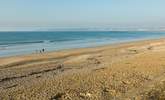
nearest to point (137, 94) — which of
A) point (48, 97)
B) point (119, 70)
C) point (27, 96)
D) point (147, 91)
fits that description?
point (147, 91)

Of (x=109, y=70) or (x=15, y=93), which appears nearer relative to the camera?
(x=15, y=93)

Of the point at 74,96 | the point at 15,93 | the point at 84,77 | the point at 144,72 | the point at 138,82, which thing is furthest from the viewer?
the point at 144,72

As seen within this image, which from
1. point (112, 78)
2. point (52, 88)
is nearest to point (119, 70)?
point (112, 78)

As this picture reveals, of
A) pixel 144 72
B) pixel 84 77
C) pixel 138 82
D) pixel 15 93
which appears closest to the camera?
pixel 15 93

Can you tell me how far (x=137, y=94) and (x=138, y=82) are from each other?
8.79ft

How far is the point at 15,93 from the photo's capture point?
16.1 meters

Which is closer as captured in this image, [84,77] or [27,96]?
[27,96]

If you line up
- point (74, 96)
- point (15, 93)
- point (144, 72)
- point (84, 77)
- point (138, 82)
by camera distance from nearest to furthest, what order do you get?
point (74, 96) < point (15, 93) < point (138, 82) < point (84, 77) < point (144, 72)

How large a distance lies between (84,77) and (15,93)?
4533 millimetres

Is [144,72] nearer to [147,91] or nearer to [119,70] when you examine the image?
[119,70]

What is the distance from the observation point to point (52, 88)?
54.6ft

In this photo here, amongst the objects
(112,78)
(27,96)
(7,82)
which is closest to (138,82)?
(112,78)

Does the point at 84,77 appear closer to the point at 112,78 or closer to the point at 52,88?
the point at 112,78

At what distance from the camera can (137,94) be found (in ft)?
48.9
